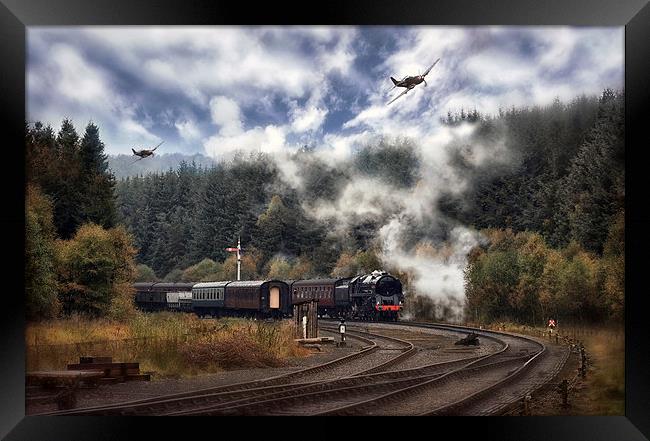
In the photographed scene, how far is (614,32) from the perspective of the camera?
12.2m

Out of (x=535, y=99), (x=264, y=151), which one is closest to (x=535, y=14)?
(x=535, y=99)

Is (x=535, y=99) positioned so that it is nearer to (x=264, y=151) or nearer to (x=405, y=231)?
(x=405, y=231)

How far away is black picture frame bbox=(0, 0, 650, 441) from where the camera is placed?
11.4 meters

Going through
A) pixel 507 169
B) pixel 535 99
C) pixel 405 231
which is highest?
pixel 535 99

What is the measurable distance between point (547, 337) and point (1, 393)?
9395 millimetres

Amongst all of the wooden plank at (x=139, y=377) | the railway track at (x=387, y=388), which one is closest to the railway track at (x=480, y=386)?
the railway track at (x=387, y=388)

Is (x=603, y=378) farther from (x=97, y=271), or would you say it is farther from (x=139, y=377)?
(x=97, y=271)

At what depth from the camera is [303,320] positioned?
46.1 feet

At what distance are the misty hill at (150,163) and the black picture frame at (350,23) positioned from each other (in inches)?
63.2

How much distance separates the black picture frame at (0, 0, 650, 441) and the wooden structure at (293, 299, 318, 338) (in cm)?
268

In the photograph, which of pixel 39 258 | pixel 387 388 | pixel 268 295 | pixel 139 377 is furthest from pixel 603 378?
pixel 39 258

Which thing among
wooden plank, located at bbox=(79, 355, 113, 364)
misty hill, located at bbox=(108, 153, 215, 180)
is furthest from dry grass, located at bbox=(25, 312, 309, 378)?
misty hill, located at bbox=(108, 153, 215, 180)

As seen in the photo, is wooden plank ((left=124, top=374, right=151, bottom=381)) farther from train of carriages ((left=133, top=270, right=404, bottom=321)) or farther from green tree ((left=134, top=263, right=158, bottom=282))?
green tree ((left=134, top=263, right=158, bottom=282))

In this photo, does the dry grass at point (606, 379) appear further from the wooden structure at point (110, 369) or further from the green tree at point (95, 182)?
the green tree at point (95, 182)
